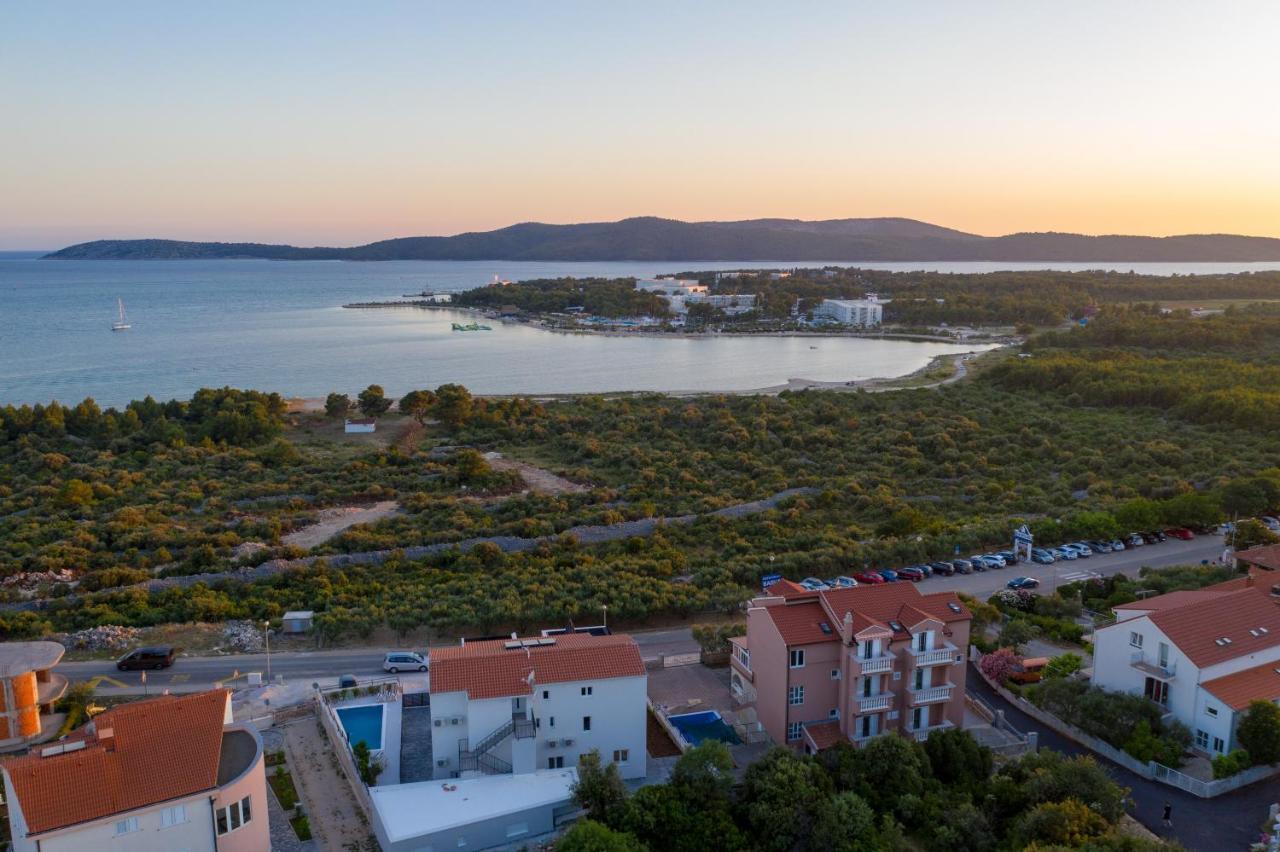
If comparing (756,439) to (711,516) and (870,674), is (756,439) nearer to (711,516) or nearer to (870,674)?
(711,516)

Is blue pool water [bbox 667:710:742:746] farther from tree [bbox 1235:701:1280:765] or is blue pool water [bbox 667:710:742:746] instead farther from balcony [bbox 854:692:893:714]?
tree [bbox 1235:701:1280:765]

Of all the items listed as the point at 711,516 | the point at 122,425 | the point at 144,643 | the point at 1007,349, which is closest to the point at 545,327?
the point at 1007,349

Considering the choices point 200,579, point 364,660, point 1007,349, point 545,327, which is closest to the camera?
point 364,660

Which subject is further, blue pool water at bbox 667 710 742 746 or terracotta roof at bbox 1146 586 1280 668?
blue pool water at bbox 667 710 742 746

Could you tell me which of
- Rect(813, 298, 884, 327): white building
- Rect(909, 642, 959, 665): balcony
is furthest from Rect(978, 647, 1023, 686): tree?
Rect(813, 298, 884, 327): white building

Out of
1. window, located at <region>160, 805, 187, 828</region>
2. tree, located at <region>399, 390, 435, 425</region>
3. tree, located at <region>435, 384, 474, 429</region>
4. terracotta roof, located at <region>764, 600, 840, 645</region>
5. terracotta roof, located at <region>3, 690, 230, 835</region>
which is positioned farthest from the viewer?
tree, located at <region>399, 390, 435, 425</region>

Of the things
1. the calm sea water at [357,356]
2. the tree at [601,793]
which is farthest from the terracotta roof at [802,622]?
the calm sea water at [357,356]

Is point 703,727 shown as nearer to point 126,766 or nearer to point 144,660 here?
point 126,766
